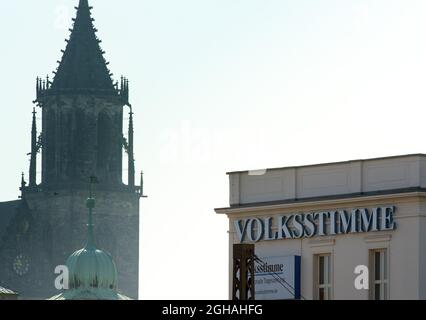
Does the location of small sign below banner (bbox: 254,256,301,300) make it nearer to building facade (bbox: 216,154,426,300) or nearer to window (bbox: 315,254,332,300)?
building facade (bbox: 216,154,426,300)

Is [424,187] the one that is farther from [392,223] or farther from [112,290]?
[112,290]

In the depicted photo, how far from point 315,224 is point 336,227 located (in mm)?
1245

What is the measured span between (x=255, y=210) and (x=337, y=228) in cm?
457

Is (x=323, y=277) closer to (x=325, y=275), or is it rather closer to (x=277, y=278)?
(x=325, y=275)

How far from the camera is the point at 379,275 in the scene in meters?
69.8

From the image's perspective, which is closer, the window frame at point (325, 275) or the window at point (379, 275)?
the window at point (379, 275)

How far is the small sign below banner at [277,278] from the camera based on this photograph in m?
72.6

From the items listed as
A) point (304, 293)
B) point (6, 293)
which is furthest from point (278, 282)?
point (6, 293)

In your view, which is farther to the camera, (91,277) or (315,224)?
(91,277)

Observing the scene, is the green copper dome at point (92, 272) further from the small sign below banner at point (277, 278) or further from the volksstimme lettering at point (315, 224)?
the small sign below banner at point (277, 278)

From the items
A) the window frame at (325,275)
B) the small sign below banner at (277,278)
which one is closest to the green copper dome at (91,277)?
the small sign below banner at (277,278)

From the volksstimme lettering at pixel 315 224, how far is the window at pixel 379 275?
84 centimetres

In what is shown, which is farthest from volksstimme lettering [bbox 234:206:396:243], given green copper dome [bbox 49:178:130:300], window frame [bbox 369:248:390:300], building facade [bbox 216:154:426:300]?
green copper dome [bbox 49:178:130:300]

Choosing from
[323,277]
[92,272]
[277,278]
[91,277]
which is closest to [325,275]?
[323,277]
